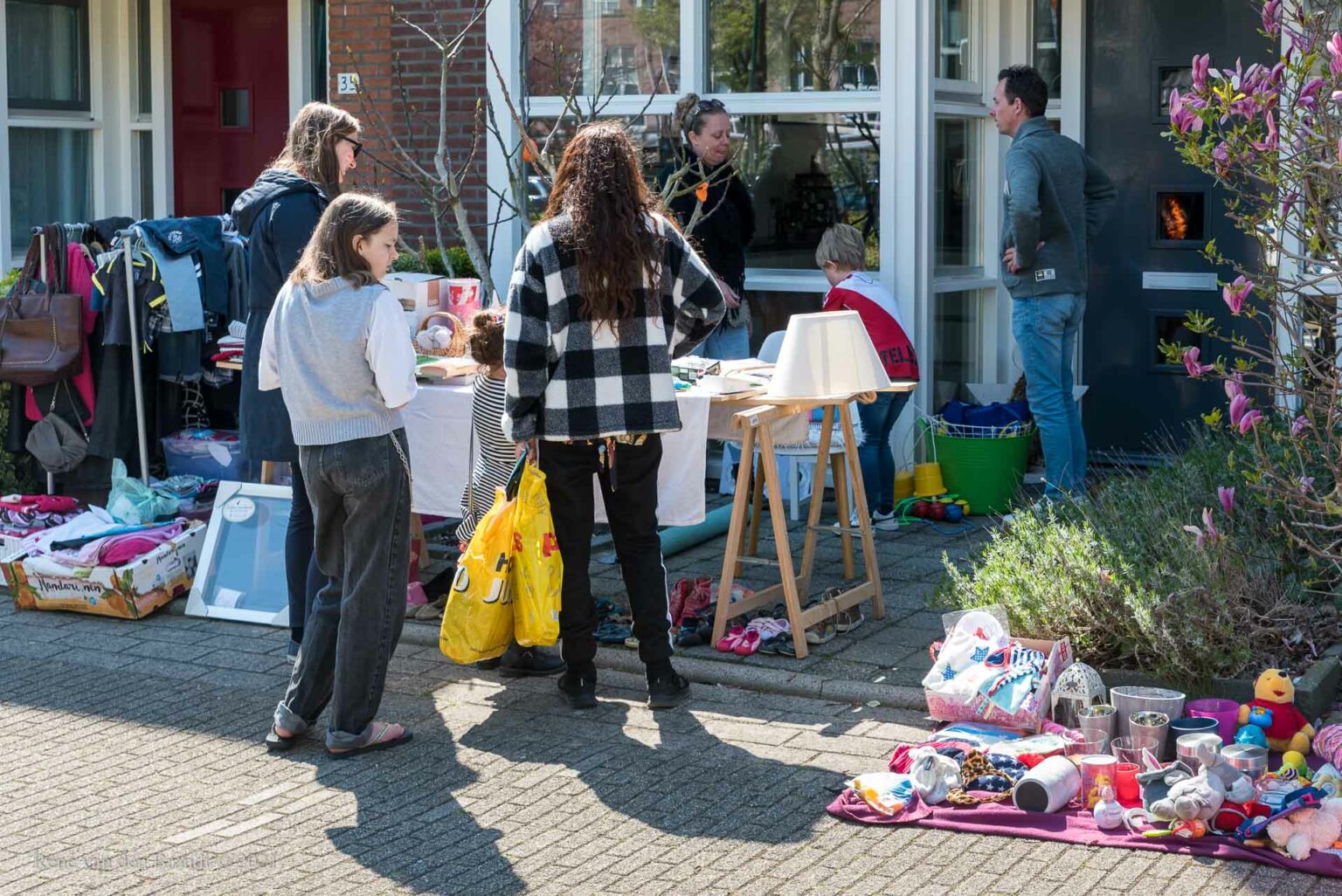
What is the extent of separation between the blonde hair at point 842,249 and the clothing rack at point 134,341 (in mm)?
3207

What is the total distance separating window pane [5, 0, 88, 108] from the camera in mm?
10930

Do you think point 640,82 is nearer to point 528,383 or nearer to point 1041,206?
point 1041,206

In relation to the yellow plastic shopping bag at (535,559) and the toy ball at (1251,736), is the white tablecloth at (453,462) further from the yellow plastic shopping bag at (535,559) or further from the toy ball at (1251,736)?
the toy ball at (1251,736)

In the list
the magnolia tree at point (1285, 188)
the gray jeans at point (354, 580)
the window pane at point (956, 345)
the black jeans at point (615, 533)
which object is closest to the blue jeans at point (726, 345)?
the window pane at point (956, 345)

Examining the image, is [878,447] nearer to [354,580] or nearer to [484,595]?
[484,595]

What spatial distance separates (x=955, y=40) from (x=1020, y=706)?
4.79m

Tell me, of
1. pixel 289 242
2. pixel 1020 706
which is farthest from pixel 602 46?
pixel 1020 706

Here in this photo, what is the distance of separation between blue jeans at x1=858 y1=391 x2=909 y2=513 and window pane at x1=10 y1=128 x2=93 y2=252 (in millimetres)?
5875

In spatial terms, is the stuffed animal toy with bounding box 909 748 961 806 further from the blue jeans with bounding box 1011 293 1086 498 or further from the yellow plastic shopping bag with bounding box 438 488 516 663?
the blue jeans with bounding box 1011 293 1086 498

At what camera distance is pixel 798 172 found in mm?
8922

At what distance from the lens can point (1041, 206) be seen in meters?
8.00

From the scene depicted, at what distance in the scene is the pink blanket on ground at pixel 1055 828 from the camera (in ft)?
14.1

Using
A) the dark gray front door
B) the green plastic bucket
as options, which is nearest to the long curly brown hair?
the green plastic bucket

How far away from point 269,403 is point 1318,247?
3623 mm
